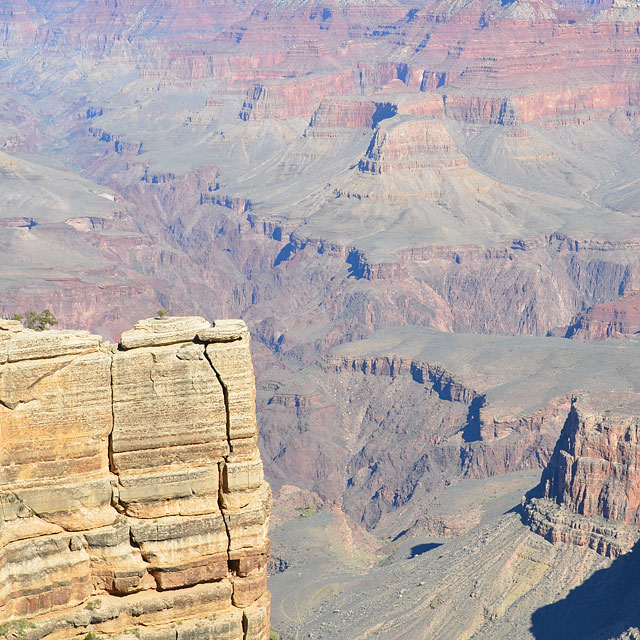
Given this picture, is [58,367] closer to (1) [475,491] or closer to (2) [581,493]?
(2) [581,493]

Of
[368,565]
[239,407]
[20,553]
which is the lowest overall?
[368,565]

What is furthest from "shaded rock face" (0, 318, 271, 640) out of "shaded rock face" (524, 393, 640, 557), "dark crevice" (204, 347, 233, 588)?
"shaded rock face" (524, 393, 640, 557)

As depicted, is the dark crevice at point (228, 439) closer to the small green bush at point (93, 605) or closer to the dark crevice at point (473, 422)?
the small green bush at point (93, 605)

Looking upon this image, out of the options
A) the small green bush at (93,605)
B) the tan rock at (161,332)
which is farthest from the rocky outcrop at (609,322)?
the small green bush at (93,605)

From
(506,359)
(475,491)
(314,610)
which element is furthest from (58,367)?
(506,359)

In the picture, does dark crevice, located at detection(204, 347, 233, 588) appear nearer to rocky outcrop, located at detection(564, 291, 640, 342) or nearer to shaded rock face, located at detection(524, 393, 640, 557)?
shaded rock face, located at detection(524, 393, 640, 557)
